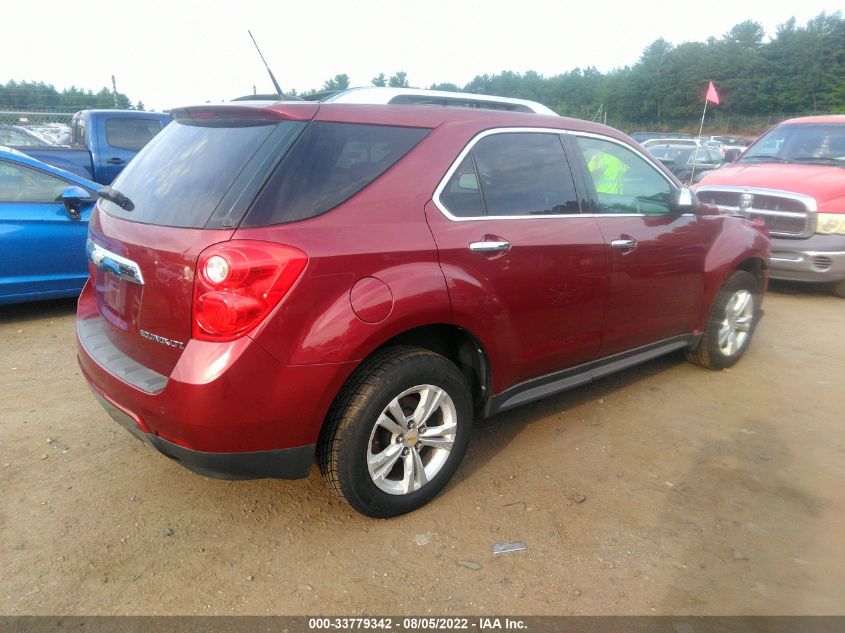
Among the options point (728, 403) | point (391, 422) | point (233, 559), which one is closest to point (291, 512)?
point (233, 559)

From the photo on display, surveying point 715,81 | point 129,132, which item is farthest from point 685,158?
point 715,81

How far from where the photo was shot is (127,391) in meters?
2.55

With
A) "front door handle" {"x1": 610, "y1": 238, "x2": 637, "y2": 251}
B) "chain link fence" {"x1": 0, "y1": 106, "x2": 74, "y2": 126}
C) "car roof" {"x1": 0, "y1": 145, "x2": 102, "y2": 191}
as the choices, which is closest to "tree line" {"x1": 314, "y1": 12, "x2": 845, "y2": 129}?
"chain link fence" {"x1": 0, "y1": 106, "x2": 74, "y2": 126}

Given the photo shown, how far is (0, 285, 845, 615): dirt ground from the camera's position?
2.43m

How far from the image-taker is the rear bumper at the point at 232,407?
2.30 meters

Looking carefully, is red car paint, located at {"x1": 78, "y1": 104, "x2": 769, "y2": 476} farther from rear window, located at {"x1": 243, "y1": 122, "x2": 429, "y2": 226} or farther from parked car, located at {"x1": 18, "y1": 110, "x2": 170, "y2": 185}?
parked car, located at {"x1": 18, "y1": 110, "x2": 170, "y2": 185}

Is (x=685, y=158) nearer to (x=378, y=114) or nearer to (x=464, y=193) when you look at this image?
(x=464, y=193)

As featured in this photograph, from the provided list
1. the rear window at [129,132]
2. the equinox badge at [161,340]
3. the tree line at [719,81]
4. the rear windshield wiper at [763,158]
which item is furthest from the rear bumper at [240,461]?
the tree line at [719,81]

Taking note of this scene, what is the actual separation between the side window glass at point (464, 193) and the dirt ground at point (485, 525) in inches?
52.9

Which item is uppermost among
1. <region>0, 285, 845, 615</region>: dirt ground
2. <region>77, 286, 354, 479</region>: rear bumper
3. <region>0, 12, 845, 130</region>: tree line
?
<region>0, 12, 845, 130</region>: tree line

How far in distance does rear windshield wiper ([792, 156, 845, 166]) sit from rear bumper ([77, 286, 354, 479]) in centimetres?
710

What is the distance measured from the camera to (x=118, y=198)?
291 centimetres

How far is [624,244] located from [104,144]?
8922mm

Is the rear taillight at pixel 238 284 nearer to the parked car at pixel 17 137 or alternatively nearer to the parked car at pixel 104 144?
the parked car at pixel 104 144
